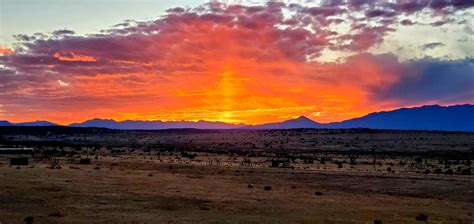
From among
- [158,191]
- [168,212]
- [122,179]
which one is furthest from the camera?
[122,179]

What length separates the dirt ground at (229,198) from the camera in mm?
25531

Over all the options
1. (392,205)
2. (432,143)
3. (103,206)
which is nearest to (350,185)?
(392,205)

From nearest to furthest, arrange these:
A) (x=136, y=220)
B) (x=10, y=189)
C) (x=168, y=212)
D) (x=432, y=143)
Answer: (x=136, y=220), (x=168, y=212), (x=10, y=189), (x=432, y=143)

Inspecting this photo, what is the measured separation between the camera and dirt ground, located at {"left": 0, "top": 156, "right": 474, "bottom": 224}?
Result: 25.5 meters

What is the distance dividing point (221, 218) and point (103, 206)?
6.86 m

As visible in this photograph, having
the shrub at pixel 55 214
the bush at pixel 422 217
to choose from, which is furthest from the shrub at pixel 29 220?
the bush at pixel 422 217

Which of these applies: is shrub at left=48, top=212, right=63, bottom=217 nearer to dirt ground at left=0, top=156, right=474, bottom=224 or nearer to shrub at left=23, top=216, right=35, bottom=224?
dirt ground at left=0, top=156, right=474, bottom=224

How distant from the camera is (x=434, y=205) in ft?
108

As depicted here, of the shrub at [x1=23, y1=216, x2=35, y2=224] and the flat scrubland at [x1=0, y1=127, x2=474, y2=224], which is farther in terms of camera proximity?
the flat scrubland at [x1=0, y1=127, x2=474, y2=224]

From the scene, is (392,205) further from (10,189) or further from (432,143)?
(432,143)

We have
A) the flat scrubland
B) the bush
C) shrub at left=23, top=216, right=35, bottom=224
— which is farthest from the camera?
the bush

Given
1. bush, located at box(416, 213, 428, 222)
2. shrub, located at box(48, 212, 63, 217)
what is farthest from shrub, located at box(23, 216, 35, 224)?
bush, located at box(416, 213, 428, 222)

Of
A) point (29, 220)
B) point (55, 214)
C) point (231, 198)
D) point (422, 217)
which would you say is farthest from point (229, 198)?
point (29, 220)

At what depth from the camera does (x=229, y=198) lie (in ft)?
108
